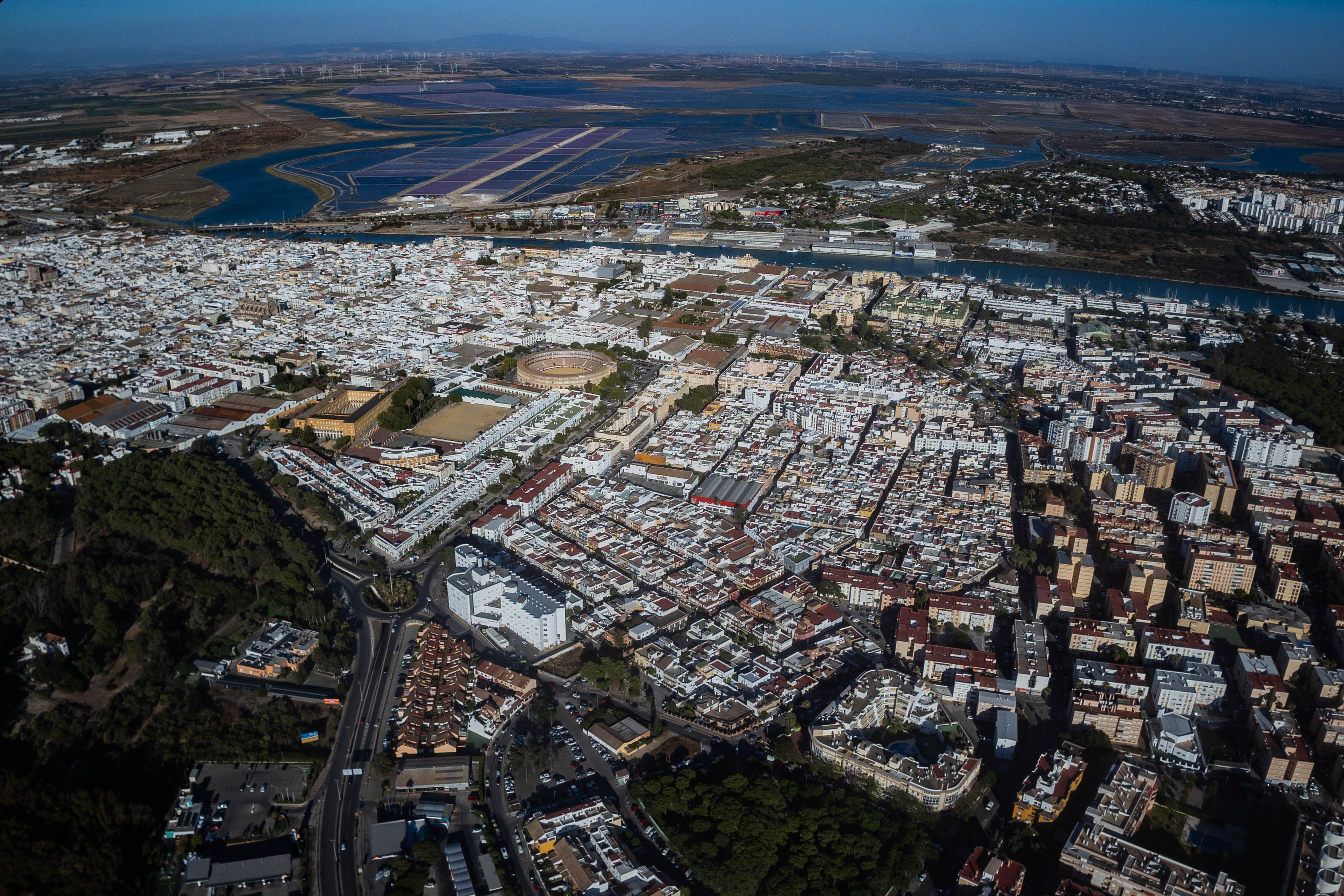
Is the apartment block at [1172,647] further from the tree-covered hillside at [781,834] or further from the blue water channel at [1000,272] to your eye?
the blue water channel at [1000,272]

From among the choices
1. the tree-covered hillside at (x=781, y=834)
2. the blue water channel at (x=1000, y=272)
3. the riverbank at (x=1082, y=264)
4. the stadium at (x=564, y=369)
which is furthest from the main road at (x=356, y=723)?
the riverbank at (x=1082, y=264)

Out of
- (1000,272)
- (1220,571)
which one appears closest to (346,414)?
(1220,571)

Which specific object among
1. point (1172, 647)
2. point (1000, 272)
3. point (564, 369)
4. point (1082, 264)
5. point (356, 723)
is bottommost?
point (356, 723)

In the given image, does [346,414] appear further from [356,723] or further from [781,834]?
[781,834]

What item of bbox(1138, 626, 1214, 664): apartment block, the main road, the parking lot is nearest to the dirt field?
the main road

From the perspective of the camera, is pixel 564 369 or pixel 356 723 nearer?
pixel 356 723

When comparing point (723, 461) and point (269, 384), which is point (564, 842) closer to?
point (723, 461)
